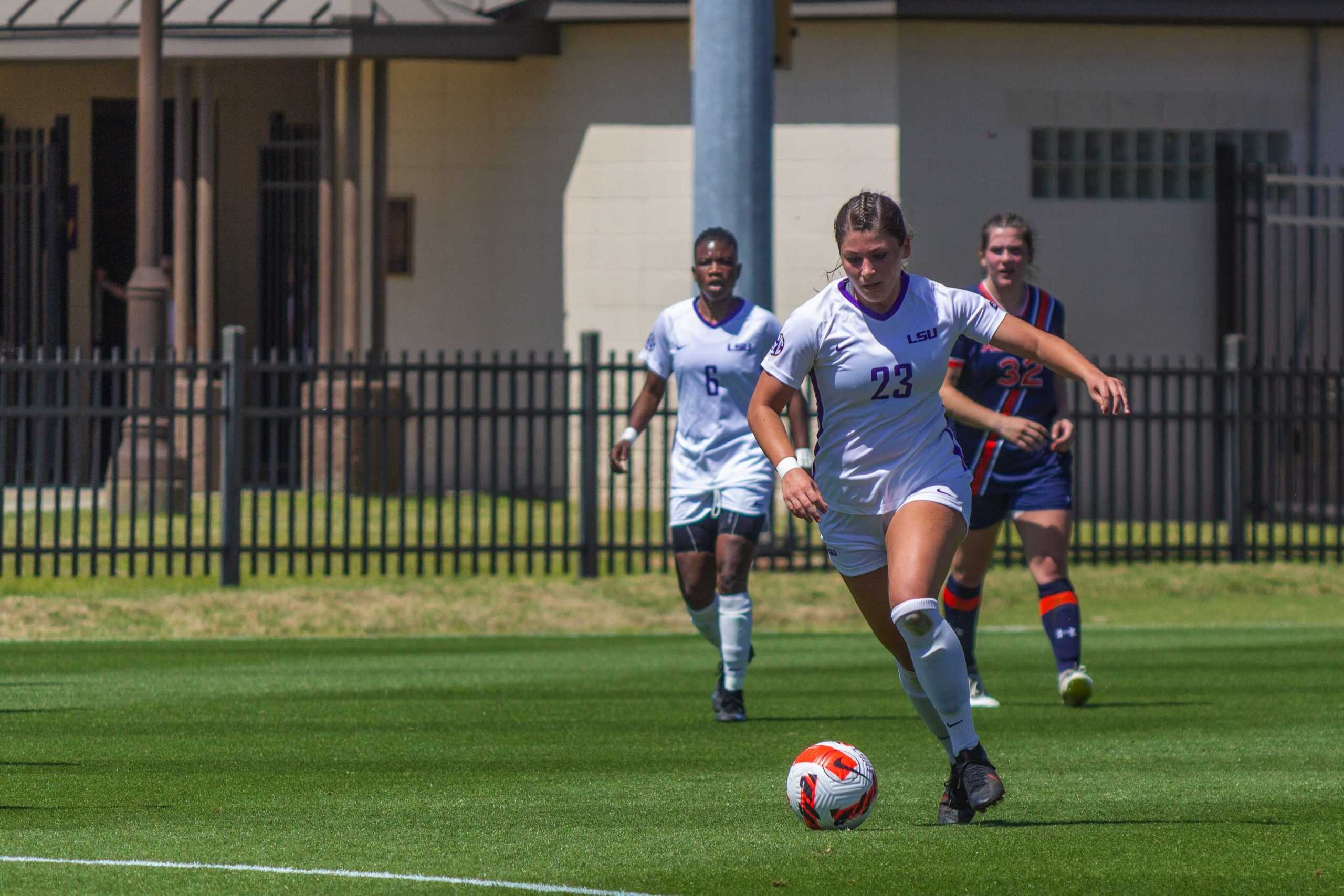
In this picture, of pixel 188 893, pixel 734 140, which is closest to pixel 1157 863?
pixel 188 893

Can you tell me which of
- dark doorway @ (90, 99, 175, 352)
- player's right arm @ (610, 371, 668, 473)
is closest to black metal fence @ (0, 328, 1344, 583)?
dark doorway @ (90, 99, 175, 352)

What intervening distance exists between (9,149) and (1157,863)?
20497mm

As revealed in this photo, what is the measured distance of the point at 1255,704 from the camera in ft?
34.6

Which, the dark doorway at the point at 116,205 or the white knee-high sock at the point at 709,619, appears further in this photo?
the dark doorway at the point at 116,205

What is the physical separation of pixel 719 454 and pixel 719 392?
0.97ft

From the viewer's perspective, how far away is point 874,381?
7000 millimetres

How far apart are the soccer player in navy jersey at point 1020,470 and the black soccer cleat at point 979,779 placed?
129 inches

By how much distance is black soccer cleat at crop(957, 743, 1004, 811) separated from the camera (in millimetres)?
6691

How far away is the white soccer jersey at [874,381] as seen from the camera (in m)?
7.01

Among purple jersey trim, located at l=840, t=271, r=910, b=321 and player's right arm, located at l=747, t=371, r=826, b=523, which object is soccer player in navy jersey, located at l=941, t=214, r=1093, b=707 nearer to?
purple jersey trim, located at l=840, t=271, r=910, b=321

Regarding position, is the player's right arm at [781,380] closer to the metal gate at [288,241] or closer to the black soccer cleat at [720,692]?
the black soccer cleat at [720,692]

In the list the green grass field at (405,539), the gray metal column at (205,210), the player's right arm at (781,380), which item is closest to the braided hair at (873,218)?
the player's right arm at (781,380)

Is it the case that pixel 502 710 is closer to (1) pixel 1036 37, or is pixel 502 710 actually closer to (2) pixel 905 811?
(2) pixel 905 811

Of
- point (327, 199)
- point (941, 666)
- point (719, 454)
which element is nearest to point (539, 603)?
point (719, 454)
